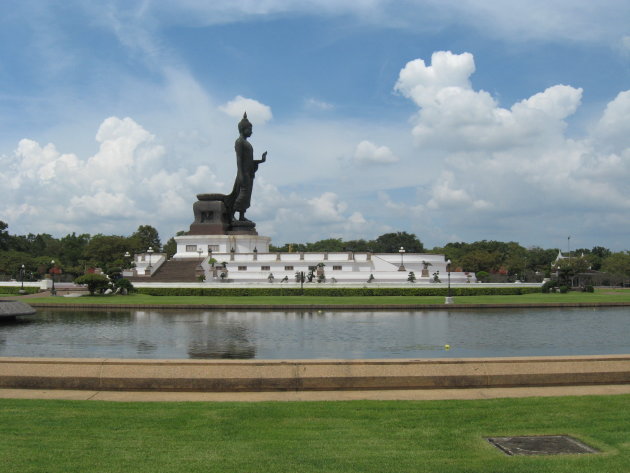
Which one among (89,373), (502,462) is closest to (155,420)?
(89,373)

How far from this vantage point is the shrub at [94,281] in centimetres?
4194

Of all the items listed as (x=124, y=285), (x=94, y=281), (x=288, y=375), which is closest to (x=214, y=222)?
(x=124, y=285)

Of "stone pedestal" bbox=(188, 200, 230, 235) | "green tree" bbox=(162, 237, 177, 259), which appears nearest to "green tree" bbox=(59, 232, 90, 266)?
"green tree" bbox=(162, 237, 177, 259)

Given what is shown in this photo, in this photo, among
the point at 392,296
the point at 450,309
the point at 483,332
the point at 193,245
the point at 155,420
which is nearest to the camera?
the point at 155,420

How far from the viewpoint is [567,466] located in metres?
5.51

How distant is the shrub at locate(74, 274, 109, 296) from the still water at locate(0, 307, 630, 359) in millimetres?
9821

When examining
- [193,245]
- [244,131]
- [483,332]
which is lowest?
[483,332]

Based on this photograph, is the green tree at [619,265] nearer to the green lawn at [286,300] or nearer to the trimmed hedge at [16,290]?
the green lawn at [286,300]

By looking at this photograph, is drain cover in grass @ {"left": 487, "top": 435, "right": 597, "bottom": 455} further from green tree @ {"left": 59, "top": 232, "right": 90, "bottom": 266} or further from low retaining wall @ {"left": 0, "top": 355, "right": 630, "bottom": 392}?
green tree @ {"left": 59, "top": 232, "right": 90, "bottom": 266}

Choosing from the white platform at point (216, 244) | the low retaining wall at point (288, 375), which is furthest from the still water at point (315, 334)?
the white platform at point (216, 244)

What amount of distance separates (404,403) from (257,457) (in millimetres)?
2728

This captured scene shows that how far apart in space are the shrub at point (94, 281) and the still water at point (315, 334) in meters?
9.82

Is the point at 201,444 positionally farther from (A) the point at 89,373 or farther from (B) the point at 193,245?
(B) the point at 193,245

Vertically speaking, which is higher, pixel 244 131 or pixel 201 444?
pixel 244 131
